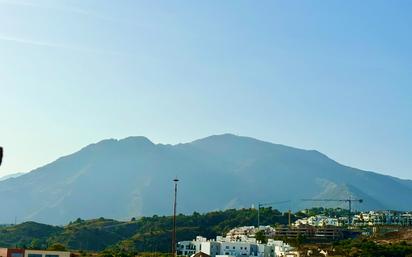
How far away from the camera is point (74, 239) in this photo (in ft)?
565

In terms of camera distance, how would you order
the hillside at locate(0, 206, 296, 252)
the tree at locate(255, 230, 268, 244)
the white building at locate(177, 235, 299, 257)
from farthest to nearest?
1. the hillside at locate(0, 206, 296, 252)
2. the tree at locate(255, 230, 268, 244)
3. the white building at locate(177, 235, 299, 257)

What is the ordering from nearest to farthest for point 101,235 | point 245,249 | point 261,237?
1. point 245,249
2. point 261,237
3. point 101,235

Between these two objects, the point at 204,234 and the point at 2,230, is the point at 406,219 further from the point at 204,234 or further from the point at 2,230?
the point at 2,230

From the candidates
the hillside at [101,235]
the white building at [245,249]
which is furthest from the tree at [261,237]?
the hillside at [101,235]

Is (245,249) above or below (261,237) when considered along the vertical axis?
below

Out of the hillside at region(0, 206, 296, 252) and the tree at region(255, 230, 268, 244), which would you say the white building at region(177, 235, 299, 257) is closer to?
the tree at region(255, 230, 268, 244)

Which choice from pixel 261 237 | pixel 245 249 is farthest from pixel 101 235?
pixel 245 249

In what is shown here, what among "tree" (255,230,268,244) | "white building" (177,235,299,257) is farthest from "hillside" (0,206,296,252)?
"white building" (177,235,299,257)

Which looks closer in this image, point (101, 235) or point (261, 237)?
point (261, 237)

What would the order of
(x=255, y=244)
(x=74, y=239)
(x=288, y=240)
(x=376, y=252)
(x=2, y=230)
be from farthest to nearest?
(x=2, y=230) < (x=74, y=239) < (x=288, y=240) < (x=255, y=244) < (x=376, y=252)

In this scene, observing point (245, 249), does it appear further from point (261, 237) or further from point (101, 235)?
point (101, 235)

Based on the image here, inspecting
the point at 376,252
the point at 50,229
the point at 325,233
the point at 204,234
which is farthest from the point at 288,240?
the point at 50,229

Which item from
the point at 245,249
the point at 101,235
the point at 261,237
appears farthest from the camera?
the point at 101,235

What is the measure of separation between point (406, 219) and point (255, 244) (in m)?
76.6
